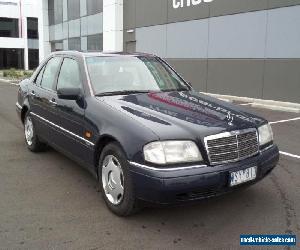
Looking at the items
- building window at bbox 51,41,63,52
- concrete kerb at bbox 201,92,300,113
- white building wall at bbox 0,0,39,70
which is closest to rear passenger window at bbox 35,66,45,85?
concrete kerb at bbox 201,92,300,113

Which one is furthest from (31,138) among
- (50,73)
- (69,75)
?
(69,75)

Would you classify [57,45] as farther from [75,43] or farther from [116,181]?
[116,181]

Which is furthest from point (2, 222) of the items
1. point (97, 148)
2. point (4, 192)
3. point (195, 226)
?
point (195, 226)

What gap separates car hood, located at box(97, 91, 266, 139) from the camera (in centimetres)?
355

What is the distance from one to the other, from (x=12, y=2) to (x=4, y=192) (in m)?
51.8

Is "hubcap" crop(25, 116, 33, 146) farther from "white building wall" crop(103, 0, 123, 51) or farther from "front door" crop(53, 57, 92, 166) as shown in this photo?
"white building wall" crop(103, 0, 123, 51)

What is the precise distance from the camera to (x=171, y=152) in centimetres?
345

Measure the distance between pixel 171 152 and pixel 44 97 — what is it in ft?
9.13

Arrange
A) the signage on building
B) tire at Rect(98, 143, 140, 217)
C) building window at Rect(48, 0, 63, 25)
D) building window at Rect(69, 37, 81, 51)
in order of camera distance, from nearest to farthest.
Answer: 1. tire at Rect(98, 143, 140, 217)
2. the signage on building
3. building window at Rect(69, 37, 81, 51)
4. building window at Rect(48, 0, 63, 25)

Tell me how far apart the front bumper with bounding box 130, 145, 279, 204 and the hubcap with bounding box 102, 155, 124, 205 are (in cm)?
33

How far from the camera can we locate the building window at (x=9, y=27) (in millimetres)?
50531

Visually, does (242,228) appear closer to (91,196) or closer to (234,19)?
(91,196)

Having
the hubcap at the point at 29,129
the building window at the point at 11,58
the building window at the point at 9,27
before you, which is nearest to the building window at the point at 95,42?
the hubcap at the point at 29,129

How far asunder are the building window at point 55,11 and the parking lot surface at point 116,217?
974 inches
